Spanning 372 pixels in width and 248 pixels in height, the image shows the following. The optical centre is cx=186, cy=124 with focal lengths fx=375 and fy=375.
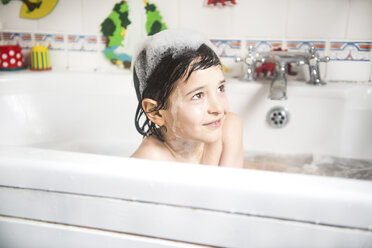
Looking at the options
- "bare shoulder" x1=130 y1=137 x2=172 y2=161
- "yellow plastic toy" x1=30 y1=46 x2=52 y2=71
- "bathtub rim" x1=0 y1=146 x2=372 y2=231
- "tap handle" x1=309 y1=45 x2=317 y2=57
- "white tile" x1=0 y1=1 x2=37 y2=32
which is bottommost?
"bare shoulder" x1=130 y1=137 x2=172 y2=161

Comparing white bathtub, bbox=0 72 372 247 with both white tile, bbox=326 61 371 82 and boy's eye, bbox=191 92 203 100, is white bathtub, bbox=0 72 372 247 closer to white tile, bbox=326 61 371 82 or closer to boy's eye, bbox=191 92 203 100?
boy's eye, bbox=191 92 203 100

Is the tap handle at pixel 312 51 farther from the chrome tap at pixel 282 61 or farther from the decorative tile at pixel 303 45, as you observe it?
the decorative tile at pixel 303 45

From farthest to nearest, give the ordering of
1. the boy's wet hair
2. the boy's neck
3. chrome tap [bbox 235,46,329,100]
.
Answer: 1. chrome tap [bbox 235,46,329,100]
2. the boy's neck
3. the boy's wet hair

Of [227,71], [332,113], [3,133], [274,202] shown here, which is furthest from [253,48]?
[3,133]

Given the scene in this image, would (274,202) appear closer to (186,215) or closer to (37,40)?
(186,215)

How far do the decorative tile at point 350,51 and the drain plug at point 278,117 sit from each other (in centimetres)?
28

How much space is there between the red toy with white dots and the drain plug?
106 centimetres

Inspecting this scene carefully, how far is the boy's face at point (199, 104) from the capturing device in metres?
0.81

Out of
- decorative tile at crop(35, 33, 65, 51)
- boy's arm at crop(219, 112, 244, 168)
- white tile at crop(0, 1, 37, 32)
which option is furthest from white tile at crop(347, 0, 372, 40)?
white tile at crop(0, 1, 37, 32)

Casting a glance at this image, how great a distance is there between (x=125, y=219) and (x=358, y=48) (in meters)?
1.13

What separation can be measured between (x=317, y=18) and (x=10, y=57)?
1234mm

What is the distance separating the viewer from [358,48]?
138 cm

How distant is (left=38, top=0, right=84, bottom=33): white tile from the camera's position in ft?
5.14

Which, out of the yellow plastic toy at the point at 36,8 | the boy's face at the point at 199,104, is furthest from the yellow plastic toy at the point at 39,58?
the boy's face at the point at 199,104
